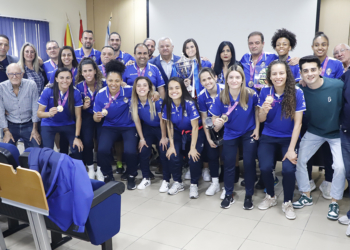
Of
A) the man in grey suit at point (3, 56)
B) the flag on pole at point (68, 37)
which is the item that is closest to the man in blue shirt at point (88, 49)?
the man in grey suit at point (3, 56)

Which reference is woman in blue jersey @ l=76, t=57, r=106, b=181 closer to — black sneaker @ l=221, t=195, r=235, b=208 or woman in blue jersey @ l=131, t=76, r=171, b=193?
woman in blue jersey @ l=131, t=76, r=171, b=193

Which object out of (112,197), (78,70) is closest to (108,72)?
(78,70)

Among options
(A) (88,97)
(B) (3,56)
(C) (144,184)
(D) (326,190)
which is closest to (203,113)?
(C) (144,184)

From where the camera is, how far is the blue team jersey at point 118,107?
4.00m

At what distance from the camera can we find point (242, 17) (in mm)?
6973

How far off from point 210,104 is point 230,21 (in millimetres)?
4069

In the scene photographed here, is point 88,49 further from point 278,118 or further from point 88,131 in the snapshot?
point 278,118

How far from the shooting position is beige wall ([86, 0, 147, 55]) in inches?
332

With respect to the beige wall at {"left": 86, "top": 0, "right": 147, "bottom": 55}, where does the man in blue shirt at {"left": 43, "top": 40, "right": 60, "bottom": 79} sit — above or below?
below

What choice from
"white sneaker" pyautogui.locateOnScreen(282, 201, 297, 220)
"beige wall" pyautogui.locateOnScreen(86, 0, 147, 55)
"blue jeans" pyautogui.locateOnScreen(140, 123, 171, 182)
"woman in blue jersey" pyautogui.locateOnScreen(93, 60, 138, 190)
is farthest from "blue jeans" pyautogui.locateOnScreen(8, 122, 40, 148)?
"beige wall" pyautogui.locateOnScreen(86, 0, 147, 55)

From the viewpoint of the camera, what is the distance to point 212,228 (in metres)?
3.01

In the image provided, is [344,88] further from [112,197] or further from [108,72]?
[108,72]

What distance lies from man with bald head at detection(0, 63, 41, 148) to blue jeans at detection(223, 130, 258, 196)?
2441 mm

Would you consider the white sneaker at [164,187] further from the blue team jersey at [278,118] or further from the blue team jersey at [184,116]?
the blue team jersey at [278,118]
